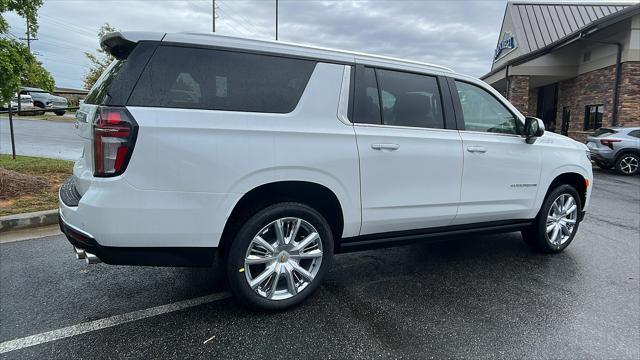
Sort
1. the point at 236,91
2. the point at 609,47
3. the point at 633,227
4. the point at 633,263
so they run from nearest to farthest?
the point at 236,91, the point at 633,263, the point at 633,227, the point at 609,47

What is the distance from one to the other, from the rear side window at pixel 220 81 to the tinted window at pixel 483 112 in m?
1.65

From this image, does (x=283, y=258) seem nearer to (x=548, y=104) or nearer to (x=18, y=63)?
(x=18, y=63)

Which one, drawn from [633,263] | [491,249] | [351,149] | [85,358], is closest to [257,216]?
[351,149]

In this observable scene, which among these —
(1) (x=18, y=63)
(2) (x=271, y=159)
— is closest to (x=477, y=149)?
(2) (x=271, y=159)

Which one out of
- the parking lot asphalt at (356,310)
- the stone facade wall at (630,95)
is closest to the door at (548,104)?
the stone facade wall at (630,95)

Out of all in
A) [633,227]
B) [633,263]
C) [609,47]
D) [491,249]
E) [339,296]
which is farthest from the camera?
[609,47]

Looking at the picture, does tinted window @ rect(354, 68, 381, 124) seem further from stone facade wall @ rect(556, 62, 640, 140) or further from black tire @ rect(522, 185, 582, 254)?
stone facade wall @ rect(556, 62, 640, 140)

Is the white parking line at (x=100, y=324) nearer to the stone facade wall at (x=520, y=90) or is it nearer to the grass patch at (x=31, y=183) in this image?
the grass patch at (x=31, y=183)

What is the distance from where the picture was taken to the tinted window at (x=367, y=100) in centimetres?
326

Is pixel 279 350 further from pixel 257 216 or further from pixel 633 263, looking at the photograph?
pixel 633 263

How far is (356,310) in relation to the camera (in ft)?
10.4

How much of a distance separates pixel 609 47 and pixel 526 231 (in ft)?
52.6

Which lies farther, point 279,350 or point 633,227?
point 633,227

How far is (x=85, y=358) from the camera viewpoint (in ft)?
8.18
